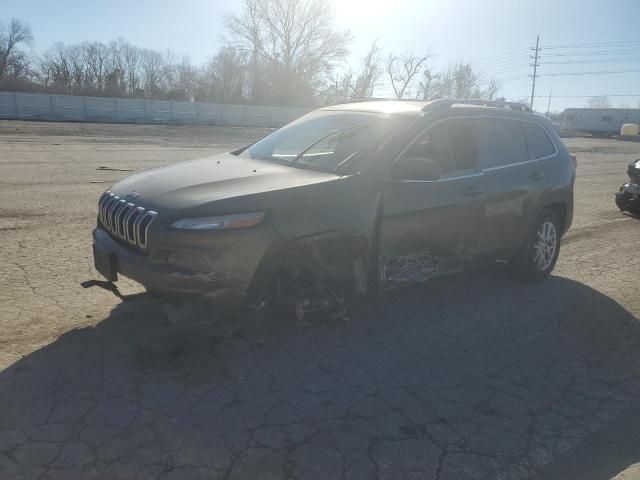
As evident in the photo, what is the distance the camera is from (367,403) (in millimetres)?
3199

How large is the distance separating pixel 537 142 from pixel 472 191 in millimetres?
1537

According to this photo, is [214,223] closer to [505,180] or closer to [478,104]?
[505,180]

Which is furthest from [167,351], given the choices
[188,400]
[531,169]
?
[531,169]

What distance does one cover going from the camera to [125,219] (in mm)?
3637

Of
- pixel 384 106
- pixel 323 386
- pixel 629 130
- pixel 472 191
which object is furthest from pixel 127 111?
pixel 629 130

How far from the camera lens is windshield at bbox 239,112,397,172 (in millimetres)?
4254

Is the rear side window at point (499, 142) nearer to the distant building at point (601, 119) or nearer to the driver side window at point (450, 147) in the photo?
the driver side window at point (450, 147)

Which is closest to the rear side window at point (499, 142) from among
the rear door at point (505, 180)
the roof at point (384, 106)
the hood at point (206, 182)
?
the rear door at point (505, 180)

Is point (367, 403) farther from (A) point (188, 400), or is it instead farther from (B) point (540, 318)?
(B) point (540, 318)

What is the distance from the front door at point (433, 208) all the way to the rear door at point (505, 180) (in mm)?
148

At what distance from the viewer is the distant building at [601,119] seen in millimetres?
57625

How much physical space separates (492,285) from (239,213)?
3278 millimetres

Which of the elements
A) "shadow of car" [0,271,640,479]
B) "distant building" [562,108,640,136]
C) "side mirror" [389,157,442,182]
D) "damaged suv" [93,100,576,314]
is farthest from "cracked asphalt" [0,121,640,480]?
"distant building" [562,108,640,136]

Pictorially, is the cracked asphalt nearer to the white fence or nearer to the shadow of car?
the shadow of car
